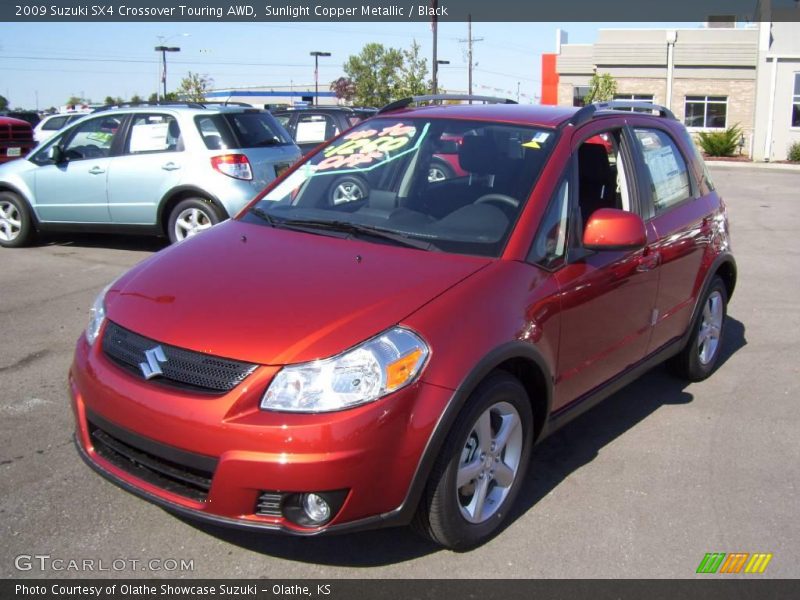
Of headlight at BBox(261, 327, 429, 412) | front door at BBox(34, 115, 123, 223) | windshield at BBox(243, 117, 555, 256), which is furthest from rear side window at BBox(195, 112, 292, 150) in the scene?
headlight at BBox(261, 327, 429, 412)

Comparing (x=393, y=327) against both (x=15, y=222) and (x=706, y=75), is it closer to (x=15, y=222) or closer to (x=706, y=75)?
(x=15, y=222)

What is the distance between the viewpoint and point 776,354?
6062 mm

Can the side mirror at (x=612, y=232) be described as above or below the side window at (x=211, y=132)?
below

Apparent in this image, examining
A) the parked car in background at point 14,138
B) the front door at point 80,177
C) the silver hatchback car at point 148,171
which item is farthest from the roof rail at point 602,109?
the parked car in background at point 14,138

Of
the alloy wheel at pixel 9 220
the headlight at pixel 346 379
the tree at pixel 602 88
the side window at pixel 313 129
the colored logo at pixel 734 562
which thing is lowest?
the colored logo at pixel 734 562

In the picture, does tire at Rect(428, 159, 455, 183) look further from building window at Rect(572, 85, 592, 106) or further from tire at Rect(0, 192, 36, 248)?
building window at Rect(572, 85, 592, 106)

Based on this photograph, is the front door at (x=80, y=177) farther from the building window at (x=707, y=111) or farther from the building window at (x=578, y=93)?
the building window at (x=578, y=93)

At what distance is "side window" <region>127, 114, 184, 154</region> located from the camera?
9.11 m

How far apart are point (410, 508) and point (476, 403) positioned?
468 millimetres

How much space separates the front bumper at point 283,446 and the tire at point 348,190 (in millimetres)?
1600

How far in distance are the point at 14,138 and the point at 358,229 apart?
1484 cm

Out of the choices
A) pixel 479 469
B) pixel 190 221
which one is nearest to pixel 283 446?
pixel 479 469

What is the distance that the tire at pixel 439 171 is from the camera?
4129 mm

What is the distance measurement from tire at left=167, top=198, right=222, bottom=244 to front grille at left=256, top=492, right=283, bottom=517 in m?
6.39
